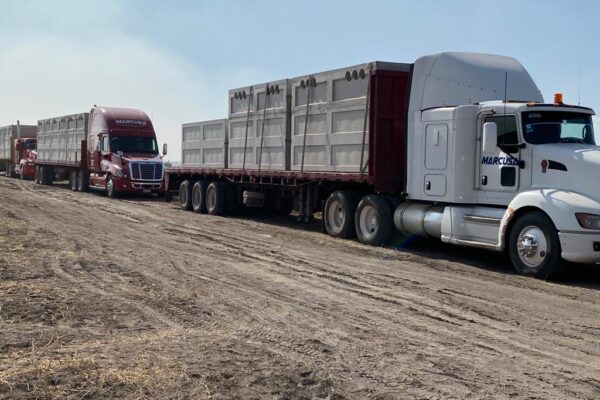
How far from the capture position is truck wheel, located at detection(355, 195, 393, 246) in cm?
1285

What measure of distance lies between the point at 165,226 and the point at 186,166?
637cm

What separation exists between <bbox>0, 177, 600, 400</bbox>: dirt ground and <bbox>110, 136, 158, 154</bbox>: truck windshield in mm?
15210

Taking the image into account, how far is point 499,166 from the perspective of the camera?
1082 centimetres

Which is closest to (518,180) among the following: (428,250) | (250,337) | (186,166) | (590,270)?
(590,270)

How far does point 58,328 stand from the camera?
20.4 feet

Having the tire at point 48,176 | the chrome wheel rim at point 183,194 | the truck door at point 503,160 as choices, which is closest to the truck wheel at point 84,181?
the tire at point 48,176

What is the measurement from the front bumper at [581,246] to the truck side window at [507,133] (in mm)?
1918

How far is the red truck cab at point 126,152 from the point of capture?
2647 cm

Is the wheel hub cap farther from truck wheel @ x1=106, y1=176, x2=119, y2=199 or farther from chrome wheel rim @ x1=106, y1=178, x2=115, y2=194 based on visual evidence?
chrome wheel rim @ x1=106, y1=178, x2=115, y2=194

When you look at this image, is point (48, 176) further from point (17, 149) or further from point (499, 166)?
point (499, 166)

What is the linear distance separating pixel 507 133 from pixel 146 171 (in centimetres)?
1858

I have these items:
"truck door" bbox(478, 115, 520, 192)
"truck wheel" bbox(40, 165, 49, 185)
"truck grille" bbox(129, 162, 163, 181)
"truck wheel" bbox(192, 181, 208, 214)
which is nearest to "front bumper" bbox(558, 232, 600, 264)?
"truck door" bbox(478, 115, 520, 192)

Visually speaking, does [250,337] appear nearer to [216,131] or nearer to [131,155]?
[216,131]

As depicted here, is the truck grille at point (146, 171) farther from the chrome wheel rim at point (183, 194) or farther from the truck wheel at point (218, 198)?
the truck wheel at point (218, 198)
